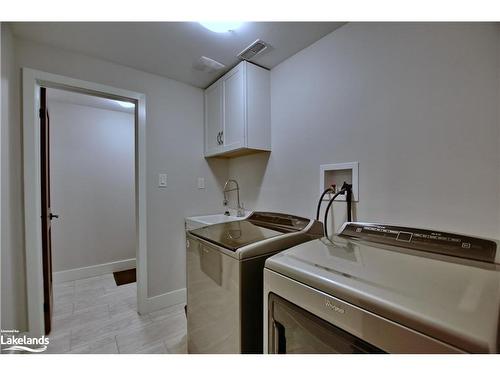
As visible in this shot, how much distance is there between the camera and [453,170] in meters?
0.99

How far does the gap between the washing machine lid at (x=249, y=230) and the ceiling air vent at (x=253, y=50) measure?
1.29m

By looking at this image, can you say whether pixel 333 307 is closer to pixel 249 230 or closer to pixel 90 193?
pixel 249 230

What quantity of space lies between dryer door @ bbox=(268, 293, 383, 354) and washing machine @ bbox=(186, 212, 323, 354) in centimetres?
18

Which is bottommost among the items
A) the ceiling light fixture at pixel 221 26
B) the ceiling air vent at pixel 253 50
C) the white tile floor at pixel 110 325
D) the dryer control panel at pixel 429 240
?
the white tile floor at pixel 110 325

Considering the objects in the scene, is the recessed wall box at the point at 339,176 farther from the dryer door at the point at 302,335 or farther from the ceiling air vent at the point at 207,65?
the ceiling air vent at the point at 207,65

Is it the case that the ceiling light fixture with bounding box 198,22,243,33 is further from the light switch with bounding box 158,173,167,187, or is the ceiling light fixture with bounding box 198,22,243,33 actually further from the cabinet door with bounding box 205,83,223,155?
the light switch with bounding box 158,173,167,187

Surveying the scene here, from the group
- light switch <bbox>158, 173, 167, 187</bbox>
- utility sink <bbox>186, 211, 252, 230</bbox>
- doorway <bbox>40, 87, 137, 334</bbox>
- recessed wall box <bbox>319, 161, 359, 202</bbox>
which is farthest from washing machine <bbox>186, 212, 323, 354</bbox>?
doorway <bbox>40, 87, 137, 334</bbox>

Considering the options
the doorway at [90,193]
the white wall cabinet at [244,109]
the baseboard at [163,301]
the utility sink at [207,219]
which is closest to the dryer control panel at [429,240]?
the white wall cabinet at [244,109]

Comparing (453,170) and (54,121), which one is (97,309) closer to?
(54,121)

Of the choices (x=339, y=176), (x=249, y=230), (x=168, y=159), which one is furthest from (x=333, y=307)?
(x=168, y=159)

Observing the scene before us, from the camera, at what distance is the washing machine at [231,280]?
98 centimetres

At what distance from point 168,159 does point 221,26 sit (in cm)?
125
